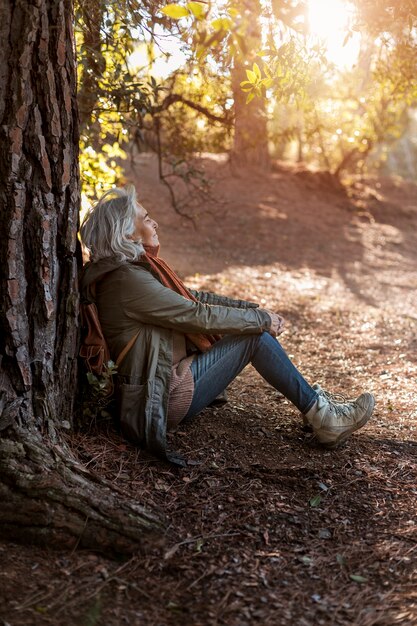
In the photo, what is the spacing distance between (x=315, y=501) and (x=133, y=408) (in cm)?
95

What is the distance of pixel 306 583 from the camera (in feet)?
8.46

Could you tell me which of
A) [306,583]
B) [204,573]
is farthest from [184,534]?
[306,583]

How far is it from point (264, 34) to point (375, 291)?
560 cm

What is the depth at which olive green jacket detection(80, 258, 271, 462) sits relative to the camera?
130 inches

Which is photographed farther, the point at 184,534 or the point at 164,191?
the point at 164,191

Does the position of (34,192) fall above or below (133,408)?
above

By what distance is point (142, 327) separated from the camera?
11.1 feet

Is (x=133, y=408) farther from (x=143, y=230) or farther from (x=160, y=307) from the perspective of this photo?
(x=143, y=230)

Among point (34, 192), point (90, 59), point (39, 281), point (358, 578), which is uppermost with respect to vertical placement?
point (90, 59)

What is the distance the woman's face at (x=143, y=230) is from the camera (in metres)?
3.52

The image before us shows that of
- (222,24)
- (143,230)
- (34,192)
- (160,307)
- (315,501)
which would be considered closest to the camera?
(222,24)

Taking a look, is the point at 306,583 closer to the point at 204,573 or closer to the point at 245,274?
the point at 204,573

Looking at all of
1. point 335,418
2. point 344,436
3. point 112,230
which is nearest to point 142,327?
point 112,230

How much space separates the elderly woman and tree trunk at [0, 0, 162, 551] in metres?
0.28
